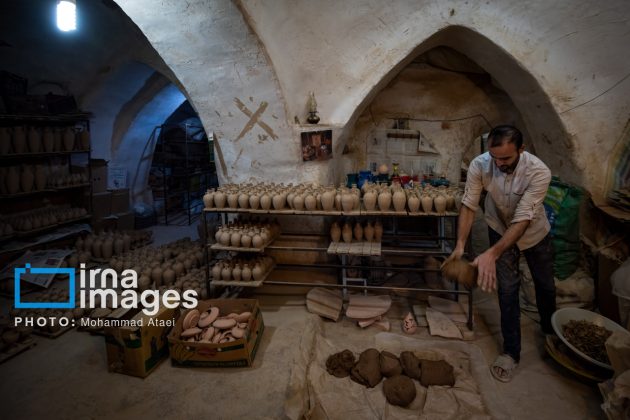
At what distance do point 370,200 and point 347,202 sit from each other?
0.24 meters

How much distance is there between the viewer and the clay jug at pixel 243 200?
154 inches

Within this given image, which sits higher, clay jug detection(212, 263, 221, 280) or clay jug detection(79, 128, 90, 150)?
clay jug detection(79, 128, 90, 150)

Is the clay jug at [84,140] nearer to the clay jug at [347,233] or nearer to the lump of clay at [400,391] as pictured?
the clay jug at [347,233]

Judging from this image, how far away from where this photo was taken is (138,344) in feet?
9.52

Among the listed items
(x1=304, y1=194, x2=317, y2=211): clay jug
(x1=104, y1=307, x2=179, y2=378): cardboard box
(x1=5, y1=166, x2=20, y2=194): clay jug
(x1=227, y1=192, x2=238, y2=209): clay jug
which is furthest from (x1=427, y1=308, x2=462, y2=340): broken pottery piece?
(x1=5, y1=166, x2=20, y2=194): clay jug

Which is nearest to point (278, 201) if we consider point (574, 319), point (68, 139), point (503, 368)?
point (503, 368)

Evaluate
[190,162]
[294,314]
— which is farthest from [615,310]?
[190,162]

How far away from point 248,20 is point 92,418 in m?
3.84

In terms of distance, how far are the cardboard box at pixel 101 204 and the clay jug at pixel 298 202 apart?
474 cm

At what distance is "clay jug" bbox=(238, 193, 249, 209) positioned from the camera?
12.8ft

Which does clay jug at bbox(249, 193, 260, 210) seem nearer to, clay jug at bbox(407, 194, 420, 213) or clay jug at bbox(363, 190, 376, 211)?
clay jug at bbox(363, 190, 376, 211)

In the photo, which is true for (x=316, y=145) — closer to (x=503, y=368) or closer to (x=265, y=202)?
(x=265, y=202)

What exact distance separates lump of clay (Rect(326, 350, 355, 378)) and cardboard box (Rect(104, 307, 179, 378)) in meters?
1.47

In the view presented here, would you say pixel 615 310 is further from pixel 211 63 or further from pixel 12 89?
pixel 12 89
